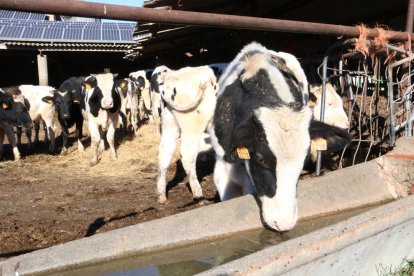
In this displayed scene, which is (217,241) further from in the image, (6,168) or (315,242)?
(6,168)

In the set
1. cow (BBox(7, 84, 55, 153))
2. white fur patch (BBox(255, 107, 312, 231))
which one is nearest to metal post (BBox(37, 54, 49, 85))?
cow (BBox(7, 84, 55, 153))

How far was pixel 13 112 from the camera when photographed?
1033cm

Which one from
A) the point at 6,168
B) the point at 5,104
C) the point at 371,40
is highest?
the point at 371,40

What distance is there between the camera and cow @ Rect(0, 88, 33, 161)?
1017 cm

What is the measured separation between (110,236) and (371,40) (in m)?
3.43

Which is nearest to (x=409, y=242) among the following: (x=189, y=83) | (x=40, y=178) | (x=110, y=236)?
(x=110, y=236)

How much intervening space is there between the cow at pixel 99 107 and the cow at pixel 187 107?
12.0 feet

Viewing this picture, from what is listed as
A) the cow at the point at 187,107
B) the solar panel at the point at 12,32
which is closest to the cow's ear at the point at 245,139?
the cow at the point at 187,107

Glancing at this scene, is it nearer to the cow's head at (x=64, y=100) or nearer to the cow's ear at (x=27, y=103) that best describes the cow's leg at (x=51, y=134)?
the cow's head at (x=64, y=100)

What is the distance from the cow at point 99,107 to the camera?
31.0 feet

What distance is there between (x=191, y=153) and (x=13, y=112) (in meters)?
5.92

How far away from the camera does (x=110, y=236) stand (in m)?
2.90

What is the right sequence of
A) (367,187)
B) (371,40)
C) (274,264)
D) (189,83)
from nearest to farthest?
(274,264) < (367,187) < (371,40) < (189,83)

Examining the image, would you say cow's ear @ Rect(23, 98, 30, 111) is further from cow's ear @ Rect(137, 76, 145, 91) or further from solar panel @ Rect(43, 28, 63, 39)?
solar panel @ Rect(43, 28, 63, 39)
